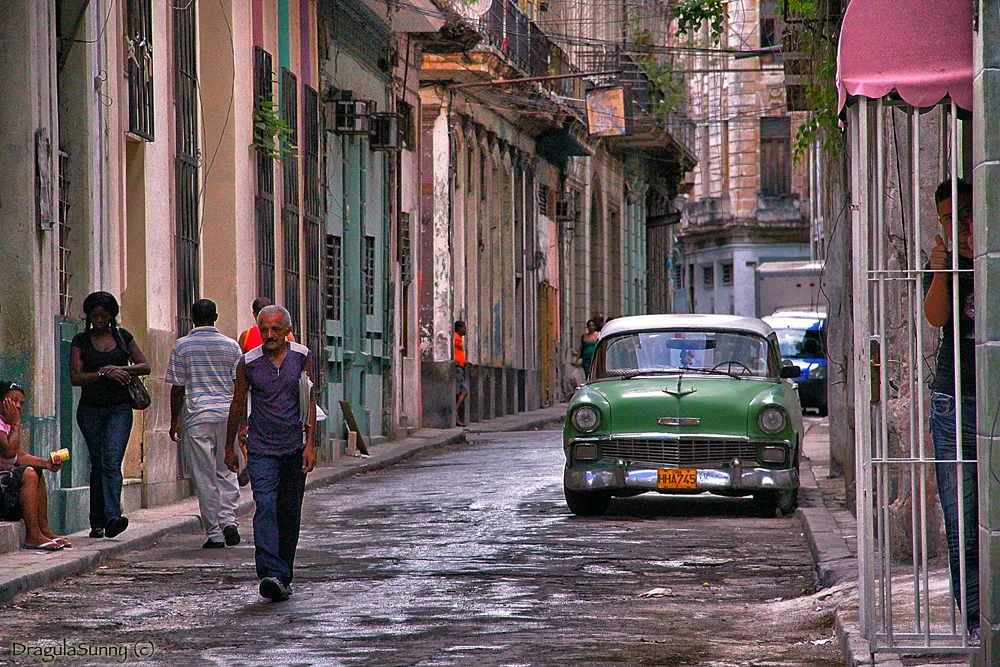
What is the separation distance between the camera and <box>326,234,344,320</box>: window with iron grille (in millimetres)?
23391

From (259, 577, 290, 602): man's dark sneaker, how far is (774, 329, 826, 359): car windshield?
25.5 m

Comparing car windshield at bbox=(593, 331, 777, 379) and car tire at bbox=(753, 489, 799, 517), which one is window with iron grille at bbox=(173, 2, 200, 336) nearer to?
car windshield at bbox=(593, 331, 777, 379)

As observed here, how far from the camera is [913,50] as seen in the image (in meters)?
6.51

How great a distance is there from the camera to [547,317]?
41.1 meters

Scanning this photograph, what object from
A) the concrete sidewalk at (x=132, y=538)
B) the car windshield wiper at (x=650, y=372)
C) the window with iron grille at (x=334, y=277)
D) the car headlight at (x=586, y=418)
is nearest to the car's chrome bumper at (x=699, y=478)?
the car headlight at (x=586, y=418)

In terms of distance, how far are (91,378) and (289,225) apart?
889cm

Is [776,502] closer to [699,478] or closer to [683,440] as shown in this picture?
[699,478]

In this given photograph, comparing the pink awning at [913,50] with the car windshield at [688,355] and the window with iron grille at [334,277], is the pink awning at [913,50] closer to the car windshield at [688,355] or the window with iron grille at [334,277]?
the car windshield at [688,355]

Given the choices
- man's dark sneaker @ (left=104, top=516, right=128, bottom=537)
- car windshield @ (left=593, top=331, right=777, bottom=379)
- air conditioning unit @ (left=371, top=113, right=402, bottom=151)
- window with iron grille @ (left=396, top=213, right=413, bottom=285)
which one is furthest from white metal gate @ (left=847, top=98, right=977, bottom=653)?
window with iron grille @ (left=396, top=213, right=413, bottom=285)

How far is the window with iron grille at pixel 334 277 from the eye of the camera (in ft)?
76.7

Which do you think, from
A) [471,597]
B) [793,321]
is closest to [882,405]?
[471,597]

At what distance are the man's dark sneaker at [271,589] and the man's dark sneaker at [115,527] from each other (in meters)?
3.00

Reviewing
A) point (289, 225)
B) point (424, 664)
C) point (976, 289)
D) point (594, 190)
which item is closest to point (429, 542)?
point (424, 664)

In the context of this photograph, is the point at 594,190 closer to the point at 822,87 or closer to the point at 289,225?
the point at 289,225
